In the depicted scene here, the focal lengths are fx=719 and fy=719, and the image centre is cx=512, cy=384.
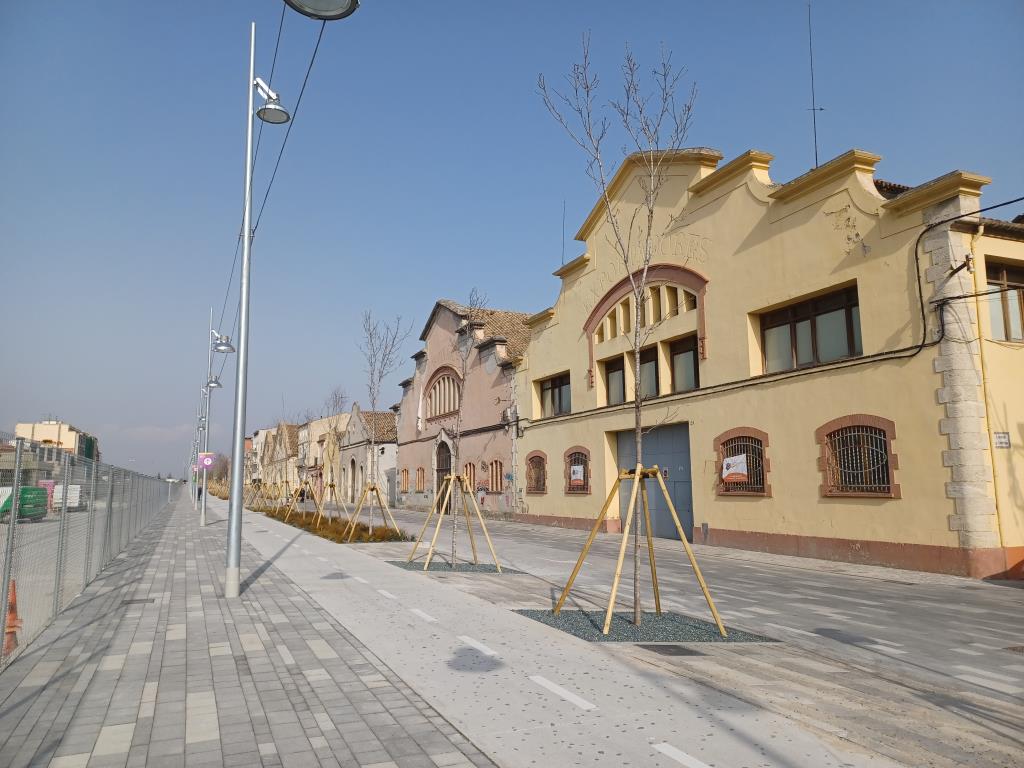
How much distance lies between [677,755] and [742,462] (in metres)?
15.2

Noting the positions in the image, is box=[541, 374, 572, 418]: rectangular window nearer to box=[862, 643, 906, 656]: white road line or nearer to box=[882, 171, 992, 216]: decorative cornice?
box=[882, 171, 992, 216]: decorative cornice

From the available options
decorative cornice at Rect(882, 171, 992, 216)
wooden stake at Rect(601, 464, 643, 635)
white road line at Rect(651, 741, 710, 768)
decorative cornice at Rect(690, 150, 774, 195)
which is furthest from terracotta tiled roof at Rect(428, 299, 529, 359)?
white road line at Rect(651, 741, 710, 768)

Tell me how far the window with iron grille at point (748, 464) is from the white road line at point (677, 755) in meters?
14.5

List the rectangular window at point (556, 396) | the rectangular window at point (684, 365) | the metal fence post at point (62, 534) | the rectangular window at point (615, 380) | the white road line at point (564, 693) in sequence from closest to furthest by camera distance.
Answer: the white road line at point (564, 693) < the metal fence post at point (62, 534) < the rectangular window at point (684, 365) < the rectangular window at point (615, 380) < the rectangular window at point (556, 396)

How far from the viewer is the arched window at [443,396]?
125 ft

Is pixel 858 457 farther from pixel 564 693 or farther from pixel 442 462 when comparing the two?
pixel 442 462

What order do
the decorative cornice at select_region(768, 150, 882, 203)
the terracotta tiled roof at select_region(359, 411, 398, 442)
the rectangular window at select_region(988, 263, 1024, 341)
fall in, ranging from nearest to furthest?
1. the rectangular window at select_region(988, 263, 1024, 341)
2. the decorative cornice at select_region(768, 150, 882, 203)
3. the terracotta tiled roof at select_region(359, 411, 398, 442)

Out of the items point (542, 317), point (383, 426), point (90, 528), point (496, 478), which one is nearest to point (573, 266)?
point (542, 317)

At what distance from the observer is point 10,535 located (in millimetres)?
6316

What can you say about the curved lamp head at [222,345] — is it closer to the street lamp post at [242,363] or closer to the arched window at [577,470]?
the arched window at [577,470]

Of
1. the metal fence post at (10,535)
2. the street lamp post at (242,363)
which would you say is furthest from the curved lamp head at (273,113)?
the metal fence post at (10,535)

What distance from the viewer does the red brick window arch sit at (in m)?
15.0

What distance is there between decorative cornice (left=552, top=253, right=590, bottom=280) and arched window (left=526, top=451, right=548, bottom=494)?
7.19 m

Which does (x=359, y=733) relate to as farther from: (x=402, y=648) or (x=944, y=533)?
(x=944, y=533)
